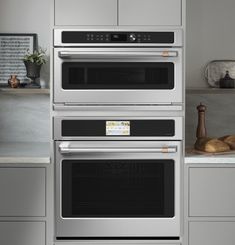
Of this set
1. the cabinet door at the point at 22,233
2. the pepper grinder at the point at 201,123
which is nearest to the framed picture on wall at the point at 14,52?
the cabinet door at the point at 22,233

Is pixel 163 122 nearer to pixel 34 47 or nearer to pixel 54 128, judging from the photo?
pixel 54 128

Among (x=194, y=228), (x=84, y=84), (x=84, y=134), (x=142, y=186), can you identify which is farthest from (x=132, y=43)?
(x=194, y=228)

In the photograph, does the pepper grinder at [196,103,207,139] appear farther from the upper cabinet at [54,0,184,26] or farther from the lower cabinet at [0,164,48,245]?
the lower cabinet at [0,164,48,245]

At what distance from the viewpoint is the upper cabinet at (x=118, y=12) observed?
10.6 feet

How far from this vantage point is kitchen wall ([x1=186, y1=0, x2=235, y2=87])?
3.87 meters

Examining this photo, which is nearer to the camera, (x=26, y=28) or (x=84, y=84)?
(x=84, y=84)

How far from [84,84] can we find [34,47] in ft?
2.57

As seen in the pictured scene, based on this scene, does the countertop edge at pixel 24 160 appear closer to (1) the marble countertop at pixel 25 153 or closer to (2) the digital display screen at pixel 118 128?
(1) the marble countertop at pixel 25 153

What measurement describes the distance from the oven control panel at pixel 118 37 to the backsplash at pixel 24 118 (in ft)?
2.69

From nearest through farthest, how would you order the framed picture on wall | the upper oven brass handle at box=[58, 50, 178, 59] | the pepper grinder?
the upper oven brass handle at box=[58, 50, 178, 59]
the pepper grinder
the framed picture on wall

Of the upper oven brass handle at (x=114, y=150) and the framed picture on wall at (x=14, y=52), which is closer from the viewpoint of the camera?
the upper oven brass handle at (x=114, y=150)

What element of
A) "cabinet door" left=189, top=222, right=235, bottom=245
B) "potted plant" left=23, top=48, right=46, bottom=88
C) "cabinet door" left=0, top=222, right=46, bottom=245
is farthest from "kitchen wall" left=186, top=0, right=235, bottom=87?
"cabinet door" left=0, top=222, right=46, bottom=245

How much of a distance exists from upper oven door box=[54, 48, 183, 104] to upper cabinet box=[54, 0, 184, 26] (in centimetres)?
16

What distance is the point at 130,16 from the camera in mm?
3242
